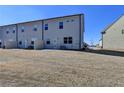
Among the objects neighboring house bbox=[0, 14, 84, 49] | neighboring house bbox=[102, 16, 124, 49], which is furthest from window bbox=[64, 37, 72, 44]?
neighboring house bbox=[102, 16, 124, 49]

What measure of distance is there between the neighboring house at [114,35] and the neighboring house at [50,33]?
827 centimetres

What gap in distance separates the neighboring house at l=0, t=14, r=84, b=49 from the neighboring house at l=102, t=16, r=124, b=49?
27.1ft

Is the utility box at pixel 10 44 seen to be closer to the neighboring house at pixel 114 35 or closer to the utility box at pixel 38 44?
the utility box at pixel 38 44

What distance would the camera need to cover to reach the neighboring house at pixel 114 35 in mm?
29297

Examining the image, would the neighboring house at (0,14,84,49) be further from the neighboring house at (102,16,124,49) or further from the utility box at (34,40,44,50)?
the neighboring house at (102,16,124,49)

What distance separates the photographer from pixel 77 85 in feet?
19.2

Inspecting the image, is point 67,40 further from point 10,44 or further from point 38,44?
point 10,44

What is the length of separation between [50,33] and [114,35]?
11080mm

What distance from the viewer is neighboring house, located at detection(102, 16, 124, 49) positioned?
1153 inches

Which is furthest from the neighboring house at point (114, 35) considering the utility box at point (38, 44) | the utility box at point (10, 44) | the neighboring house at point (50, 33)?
the utility box at point (10, 44)

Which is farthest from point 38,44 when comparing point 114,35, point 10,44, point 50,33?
point 114,35

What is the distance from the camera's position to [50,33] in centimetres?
2606
